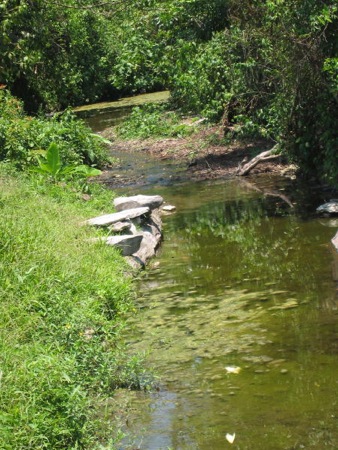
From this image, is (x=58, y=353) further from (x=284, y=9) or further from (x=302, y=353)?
(x=284, y=9)

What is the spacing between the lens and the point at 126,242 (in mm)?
10367

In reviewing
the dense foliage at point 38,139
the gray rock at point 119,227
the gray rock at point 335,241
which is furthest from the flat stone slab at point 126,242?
the dense foliage at point 38,139

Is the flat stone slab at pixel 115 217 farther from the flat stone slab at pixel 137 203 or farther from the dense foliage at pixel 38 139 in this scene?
the dense foliage at pixel 38 139

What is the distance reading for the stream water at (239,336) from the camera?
5.92m

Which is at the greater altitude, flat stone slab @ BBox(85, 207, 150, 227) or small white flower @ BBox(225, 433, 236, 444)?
small white flower @ BBox(225, 433, 236, 444)

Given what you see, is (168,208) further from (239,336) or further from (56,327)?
(56,327)

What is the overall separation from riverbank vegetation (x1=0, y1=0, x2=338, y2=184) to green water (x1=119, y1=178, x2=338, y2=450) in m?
1.69

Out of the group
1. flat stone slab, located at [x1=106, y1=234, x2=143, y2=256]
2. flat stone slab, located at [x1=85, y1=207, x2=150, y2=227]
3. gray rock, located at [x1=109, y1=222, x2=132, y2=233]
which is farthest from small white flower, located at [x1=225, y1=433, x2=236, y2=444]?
flat stone slab, located at [x1=85, y1=207, x2=150, y2=227]

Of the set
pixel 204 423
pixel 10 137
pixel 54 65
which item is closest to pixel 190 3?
pixel 54 65

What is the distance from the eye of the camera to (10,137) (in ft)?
49.4

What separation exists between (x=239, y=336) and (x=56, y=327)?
1.75m

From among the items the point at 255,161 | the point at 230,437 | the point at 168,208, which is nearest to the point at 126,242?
the point at 168,208

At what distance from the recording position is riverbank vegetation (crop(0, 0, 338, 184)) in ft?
41.4

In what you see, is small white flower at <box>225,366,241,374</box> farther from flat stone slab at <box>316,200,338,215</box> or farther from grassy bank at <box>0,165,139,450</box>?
flat stone slab at <box>316,200,338,215</box>
